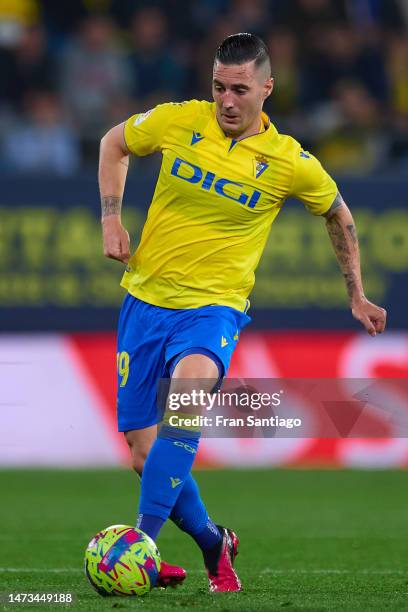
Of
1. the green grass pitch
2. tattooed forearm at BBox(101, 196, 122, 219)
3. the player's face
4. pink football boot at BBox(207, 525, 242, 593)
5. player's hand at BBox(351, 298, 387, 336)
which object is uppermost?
the player's face

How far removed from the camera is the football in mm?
5418

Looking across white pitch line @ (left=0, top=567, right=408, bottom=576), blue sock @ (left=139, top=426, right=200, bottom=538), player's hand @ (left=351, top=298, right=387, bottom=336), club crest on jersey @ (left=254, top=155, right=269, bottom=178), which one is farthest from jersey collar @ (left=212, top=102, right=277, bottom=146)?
white pitch line @ (left=0, top=567, right=408, bottom=576)

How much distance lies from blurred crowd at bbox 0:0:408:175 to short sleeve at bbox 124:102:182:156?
6.82 m

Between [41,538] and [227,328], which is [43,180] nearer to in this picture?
[41,538]

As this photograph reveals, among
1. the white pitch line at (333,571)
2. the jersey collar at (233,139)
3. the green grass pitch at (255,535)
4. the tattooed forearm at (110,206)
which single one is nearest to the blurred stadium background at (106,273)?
the green grass pitch at (255,535)

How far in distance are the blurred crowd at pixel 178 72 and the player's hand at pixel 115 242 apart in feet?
23.3

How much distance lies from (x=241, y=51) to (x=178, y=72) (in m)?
8.14

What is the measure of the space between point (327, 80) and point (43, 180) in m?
3.28

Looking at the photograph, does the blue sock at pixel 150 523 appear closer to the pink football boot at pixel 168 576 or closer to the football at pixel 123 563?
the football at pixel 123 563

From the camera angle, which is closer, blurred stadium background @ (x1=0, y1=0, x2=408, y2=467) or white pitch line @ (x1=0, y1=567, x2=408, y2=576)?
white pitch line @ (x1=0, y1=567, x2=408, y2=576)

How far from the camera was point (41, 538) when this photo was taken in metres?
8.30

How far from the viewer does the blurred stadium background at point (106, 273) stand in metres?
12.6

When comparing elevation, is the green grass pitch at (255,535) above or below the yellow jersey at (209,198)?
below

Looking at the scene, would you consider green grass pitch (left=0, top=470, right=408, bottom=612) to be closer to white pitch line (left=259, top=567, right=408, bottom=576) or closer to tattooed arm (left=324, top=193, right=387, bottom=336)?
white pitch line (left=259, top=567, right=408, bottom=576)
